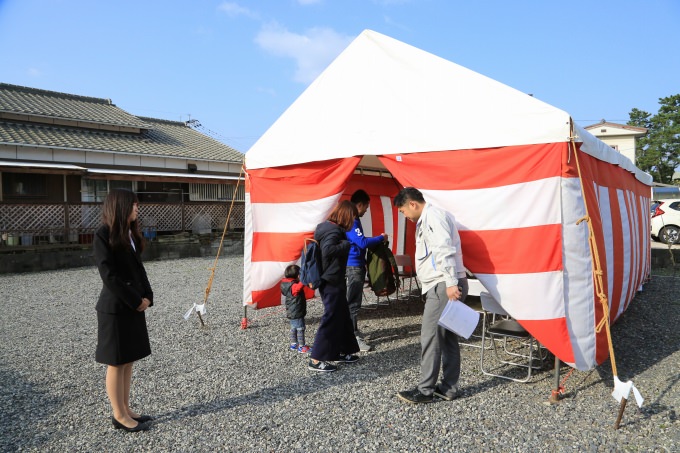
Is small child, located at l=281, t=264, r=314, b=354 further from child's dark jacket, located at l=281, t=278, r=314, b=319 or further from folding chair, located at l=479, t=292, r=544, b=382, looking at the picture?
folding chair, located at l=479, t=292, r=544, b=382

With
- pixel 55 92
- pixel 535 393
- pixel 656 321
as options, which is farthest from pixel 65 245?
pixel 656 321

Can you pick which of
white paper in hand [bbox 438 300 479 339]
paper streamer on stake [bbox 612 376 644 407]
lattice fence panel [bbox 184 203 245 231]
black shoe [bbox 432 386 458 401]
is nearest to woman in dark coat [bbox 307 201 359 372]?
black shoe [bbox 432 386 458 401]

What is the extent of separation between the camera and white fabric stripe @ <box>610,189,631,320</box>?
15.6 feet

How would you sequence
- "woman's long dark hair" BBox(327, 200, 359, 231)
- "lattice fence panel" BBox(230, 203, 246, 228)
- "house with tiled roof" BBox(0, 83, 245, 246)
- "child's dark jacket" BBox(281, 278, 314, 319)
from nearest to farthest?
"woman's long dark hair" BBox(327, 200, 359, 231) → "child's dark jacket" BBox(281, 278, 314, 319) → "house with tiled roof" BBox(0, 83, 245, 246) → "lattice fence panel" BBox(230, 203, 246, 228)

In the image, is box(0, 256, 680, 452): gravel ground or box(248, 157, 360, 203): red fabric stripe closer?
box(0, 256, 680, 452): gravel ground

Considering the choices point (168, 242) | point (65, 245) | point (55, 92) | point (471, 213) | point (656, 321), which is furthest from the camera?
point (55, 92)

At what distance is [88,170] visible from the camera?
1223cm

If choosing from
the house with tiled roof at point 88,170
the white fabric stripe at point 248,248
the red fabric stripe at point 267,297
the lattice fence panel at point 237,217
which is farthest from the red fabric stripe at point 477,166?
the lattice fence panel at point 237,217

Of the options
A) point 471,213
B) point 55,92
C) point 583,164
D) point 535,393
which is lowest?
point 535,393

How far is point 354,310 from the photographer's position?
445 centimetres

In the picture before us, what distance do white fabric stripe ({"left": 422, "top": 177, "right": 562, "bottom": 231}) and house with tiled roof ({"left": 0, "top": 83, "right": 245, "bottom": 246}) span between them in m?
10.0

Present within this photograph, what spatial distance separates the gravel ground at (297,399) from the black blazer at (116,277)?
815 millimetres

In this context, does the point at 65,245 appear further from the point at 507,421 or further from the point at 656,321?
the point at 656,321

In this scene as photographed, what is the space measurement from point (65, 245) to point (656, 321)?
1137 cm
